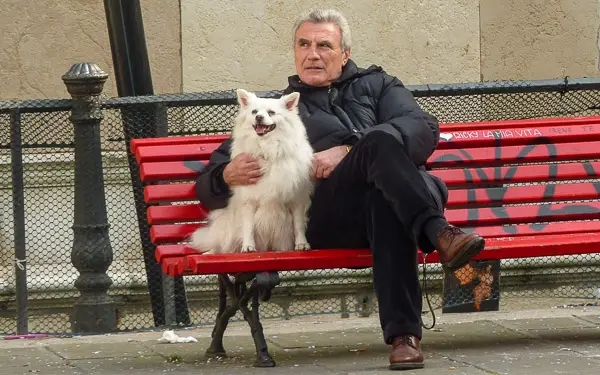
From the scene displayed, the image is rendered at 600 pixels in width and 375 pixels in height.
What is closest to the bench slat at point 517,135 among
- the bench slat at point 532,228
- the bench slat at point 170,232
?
the bench slat at point 532,228

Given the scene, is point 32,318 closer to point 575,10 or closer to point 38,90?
point 38,90

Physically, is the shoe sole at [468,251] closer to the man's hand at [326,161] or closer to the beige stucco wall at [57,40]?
the man's hand at [326,161]

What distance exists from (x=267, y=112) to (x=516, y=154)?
59.2 inches

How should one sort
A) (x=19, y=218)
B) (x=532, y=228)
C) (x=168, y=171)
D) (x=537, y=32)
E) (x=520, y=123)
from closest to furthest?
1. (x=168, y=171)
2. (x=532, y=228)
3. (x=520, y=123)
4. (x=19, y=218)
5. (x=537, y=32)

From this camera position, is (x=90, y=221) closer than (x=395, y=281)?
No

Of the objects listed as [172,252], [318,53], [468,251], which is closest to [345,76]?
[318,53]

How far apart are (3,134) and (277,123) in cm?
184

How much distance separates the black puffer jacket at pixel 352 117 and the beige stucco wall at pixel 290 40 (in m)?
2.37

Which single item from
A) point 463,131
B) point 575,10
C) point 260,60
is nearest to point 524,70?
point 575,10

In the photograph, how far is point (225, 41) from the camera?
8727mm

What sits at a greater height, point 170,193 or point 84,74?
point 84,74

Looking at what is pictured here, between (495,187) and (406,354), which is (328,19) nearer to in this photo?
(495,187)

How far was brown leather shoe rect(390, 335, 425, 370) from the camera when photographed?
559cm

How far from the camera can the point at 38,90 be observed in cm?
873
